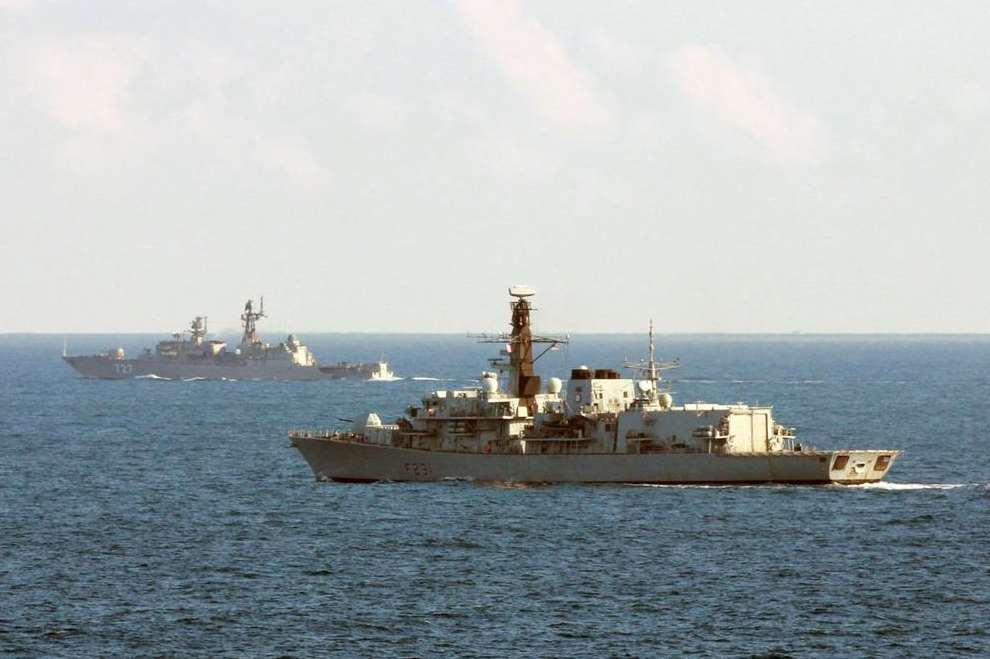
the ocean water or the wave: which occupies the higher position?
the wave

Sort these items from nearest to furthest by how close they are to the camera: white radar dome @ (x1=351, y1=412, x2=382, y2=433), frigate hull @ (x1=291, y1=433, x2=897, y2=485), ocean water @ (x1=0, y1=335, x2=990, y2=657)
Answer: ocean water @ (x1=0, y1=335, x2=990, y2=657) → frigate hull @ (x1=291, y1=433, x2=897, y2=485) → white radar dome @ (x1=351, y1=412, x2=382, y2=433)

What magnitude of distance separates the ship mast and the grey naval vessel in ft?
0.27

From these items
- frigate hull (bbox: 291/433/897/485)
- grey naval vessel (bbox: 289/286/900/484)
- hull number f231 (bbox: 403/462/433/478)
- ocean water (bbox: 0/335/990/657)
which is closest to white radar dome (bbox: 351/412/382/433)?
grey naval vessel (bbox: 289/286/900/484)

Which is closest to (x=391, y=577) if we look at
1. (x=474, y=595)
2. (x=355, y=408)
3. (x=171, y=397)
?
(x=474, y=595)

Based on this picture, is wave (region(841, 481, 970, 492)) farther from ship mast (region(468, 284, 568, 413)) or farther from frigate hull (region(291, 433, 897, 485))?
ship mast (region(468, 284, 568, 413))

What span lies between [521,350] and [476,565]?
2557 centimetres

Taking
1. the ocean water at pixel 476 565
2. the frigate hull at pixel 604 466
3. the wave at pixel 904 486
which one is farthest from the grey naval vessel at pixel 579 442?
the ocean water at pixel 476 565

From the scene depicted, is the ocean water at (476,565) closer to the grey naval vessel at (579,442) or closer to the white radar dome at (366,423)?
the grey naval vessel at (579,442)

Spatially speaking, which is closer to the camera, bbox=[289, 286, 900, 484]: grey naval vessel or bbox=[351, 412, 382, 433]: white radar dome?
bbox=[289, 286, 900, 484]: grey naval vessel

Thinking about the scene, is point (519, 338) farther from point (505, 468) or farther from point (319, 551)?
point (319, 551)

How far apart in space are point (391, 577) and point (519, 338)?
2875 centimetres

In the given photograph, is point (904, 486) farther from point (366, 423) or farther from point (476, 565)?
point (476, 565)

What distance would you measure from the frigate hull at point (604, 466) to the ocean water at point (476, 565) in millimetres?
712

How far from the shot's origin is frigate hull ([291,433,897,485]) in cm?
7531
